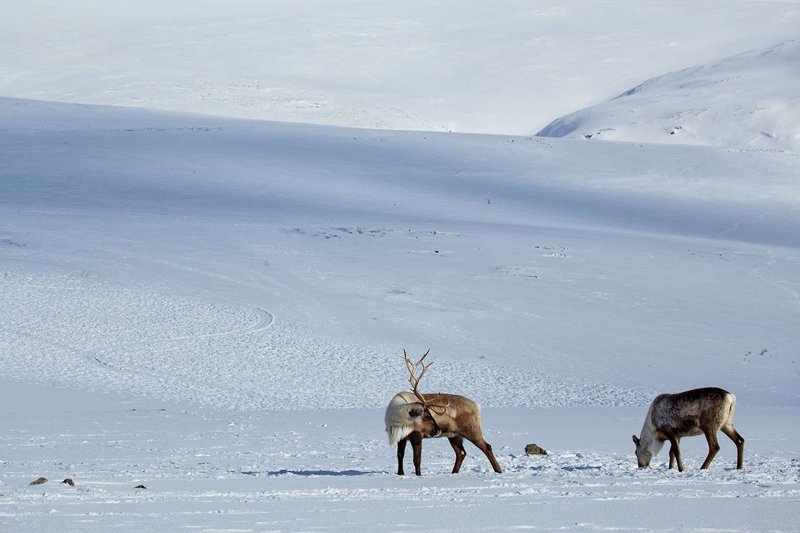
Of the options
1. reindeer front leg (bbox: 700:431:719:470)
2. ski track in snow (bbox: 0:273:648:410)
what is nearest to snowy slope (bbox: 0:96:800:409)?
ski track in snow (bbox: 0:273:648:410)

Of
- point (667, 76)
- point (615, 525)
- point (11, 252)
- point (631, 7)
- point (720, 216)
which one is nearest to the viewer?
point (615, 525)

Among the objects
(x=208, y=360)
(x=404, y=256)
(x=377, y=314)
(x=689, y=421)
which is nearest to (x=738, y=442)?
(x=689, y=421)

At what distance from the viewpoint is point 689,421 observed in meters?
10.5

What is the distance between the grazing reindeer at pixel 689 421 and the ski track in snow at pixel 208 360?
542 cm

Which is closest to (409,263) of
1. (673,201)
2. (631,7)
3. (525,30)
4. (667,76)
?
(673,201)

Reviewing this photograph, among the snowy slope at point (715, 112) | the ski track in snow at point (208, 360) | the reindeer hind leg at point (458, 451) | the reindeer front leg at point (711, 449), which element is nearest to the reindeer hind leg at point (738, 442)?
the reindeer front leg at point (711, 449)

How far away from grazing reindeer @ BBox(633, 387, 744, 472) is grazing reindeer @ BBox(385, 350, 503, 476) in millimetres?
1548

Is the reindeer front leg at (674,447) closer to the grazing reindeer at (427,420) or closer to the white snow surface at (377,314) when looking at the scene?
the white snow surface at (377,314)

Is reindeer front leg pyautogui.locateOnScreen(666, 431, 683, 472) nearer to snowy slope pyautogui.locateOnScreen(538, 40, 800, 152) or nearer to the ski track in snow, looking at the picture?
the ski track in snow

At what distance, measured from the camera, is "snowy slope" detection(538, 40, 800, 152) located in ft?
165

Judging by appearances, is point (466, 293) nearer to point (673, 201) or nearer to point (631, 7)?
point (673, 201)

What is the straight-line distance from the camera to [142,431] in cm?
1302

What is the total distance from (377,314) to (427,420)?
1113cm

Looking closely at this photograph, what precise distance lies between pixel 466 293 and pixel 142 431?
421 inches
